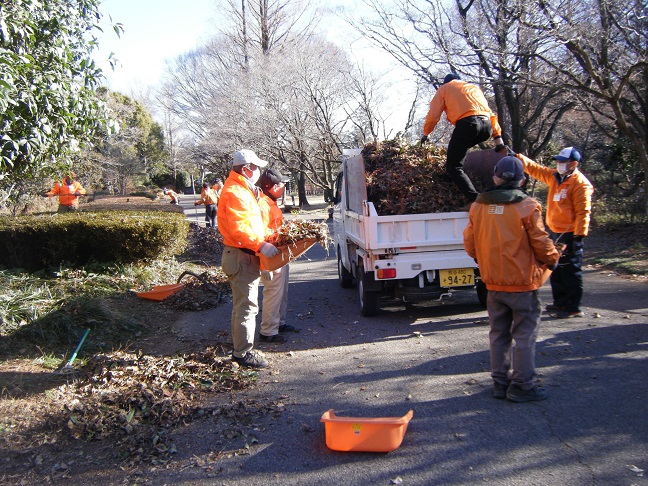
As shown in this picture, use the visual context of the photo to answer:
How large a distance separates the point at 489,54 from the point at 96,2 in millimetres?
8467

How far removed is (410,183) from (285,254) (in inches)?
89.9

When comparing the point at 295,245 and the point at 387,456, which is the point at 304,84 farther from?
the point at 387,456

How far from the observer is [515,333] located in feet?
14.6

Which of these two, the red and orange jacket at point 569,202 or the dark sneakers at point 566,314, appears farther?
the dark sneakers at point 566,314

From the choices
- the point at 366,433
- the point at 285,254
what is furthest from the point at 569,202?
the point at 366,433

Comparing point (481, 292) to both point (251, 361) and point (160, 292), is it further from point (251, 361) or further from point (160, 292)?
point (160, 292)

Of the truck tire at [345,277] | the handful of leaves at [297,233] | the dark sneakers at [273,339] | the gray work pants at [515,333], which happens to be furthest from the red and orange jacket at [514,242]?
the truck tire at [345,277]

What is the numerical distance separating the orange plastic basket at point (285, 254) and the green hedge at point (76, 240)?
4.68 m

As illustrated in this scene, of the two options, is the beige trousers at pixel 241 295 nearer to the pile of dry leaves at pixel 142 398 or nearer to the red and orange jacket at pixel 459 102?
the pile of dry leaves at pixel 142 398

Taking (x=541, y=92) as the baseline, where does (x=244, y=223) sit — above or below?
below

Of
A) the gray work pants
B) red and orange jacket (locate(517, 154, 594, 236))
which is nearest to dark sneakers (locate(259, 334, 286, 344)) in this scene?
the gray work pants

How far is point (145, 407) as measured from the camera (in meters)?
4.46

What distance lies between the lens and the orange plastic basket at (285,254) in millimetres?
5668

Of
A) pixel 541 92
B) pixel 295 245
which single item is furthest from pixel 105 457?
pixel 541 92
